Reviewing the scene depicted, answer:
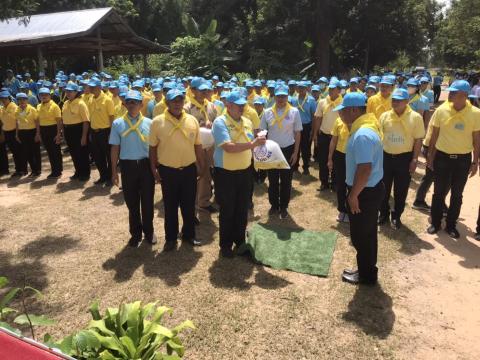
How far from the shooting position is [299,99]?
907 cm

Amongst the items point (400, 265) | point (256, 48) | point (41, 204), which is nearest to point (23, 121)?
point (41, 204)

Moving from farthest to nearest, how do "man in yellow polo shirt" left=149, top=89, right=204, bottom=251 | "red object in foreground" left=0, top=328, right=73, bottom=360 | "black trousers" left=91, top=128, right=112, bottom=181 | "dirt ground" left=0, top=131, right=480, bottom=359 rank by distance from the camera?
"black trousers" left=91, top=128, right=112, bottom=181 → "man in yellow polo shirt" left=149, top=89, right=204, bottom=251 → "dirt ground" left=0, top=131, right=480, bottom=359 → "red object in foreground" left=0, top=328, right=73, bottom=360

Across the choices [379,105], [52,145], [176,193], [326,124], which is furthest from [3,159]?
[379,105]

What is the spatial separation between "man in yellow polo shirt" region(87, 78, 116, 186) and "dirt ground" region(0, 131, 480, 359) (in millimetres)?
1940

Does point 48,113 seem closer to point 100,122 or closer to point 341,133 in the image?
point 100,122

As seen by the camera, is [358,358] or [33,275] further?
[33,275]

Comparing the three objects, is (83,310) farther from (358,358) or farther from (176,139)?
(358,358)

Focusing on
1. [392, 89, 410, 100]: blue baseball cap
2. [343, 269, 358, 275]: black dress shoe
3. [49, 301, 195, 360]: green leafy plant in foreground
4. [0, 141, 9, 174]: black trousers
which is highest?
[392, 89, 410, 100]: blue baseball cap

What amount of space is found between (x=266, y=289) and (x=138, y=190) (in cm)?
222

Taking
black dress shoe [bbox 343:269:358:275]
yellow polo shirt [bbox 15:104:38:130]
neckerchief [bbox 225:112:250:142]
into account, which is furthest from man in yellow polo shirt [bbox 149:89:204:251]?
yellow polo shirt [bbox 15:104:38:130]

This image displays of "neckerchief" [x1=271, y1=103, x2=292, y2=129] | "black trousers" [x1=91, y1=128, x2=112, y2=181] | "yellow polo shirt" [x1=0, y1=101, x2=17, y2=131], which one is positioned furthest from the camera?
"yellow polo shirt" [x1=0, y1=101, x2=17, y2=131]

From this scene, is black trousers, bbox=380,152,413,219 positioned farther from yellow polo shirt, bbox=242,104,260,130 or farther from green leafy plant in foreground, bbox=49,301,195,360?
green leafy plant in foreground, bbox=49,301,195,360

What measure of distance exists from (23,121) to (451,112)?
28.2ft

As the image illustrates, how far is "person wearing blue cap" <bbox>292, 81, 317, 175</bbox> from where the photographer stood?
29.3 feet
